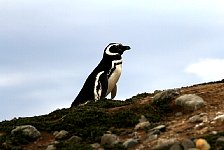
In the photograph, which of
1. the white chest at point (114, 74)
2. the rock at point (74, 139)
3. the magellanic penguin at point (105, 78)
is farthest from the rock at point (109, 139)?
the white chest at point (114, 74)

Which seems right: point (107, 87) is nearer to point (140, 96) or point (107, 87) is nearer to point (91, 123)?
point (140, 96)

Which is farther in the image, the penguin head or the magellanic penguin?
the penguin head

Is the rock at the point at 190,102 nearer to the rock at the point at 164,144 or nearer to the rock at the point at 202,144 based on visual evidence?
the rock at the point at 164,144

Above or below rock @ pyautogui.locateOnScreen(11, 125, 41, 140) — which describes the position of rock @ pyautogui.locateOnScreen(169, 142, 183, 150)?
below

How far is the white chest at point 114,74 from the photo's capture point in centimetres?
1845

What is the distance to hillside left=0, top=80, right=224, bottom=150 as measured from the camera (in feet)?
29.2

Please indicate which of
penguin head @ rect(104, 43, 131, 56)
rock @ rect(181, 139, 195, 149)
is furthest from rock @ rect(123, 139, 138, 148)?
penguin head @ rect(104, 43, 131, 56)

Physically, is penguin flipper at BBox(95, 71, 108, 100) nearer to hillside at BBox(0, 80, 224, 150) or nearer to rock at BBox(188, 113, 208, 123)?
hillside at BBox(0, 80, 224, 150)

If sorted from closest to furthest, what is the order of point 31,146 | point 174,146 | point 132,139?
point 174,146
point 132,139
point 31,146

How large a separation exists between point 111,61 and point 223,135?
1079cm

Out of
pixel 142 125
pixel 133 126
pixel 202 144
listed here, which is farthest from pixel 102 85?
pixel 202 144

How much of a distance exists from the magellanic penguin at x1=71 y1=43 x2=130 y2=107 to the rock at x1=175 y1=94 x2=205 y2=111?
22.9ft

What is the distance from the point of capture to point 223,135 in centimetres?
840

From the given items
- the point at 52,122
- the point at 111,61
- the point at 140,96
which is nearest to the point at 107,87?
the point at 111,61
